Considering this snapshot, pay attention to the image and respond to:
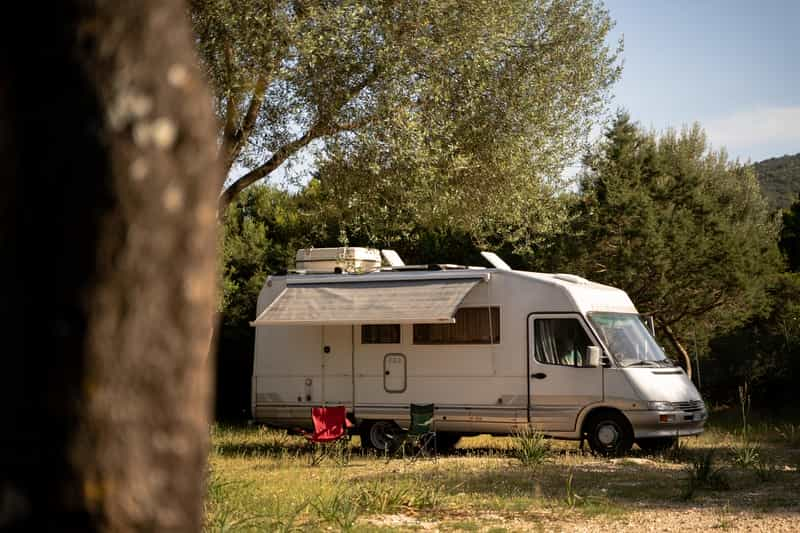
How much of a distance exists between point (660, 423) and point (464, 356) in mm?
2896

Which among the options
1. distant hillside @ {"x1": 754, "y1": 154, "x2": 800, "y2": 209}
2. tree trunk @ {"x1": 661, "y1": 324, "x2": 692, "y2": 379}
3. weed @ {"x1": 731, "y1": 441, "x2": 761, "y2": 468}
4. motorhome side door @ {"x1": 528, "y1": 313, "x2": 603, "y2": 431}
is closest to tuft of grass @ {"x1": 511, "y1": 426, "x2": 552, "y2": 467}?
motorhome side door @ {"x1": 528, "y1": 313, "x2": 603, "y2": 431}

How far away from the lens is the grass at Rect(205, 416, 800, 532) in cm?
834

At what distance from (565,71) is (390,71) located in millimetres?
3856

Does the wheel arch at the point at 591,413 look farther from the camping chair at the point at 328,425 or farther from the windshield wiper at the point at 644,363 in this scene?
the camping chair at the point at 328,425

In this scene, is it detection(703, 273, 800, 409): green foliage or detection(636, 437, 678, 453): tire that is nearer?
detection(636, 437, 678, 453): tire

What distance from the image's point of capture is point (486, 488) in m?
10.4

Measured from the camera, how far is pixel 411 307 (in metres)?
14.7

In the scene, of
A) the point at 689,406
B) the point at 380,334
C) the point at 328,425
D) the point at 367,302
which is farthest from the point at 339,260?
the point at 689,406

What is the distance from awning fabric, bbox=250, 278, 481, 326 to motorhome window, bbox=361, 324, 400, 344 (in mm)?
499

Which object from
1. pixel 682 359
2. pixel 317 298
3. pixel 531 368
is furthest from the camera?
pixel 682 359

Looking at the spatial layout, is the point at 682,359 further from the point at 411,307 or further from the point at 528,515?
the point at 528,515

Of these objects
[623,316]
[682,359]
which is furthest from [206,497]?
[682,359]

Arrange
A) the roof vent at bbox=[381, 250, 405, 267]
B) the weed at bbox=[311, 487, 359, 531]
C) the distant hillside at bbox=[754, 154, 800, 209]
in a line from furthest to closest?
the distant hillside at bbox=[754, 154, 800, 209] < the roof vent at bbox=[381, 250, 405, 267] < the weed at bbox=[311, 487, 359, 531]

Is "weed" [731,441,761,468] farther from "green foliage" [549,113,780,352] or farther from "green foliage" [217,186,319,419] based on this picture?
"green foliage" [217,186,319,419]
